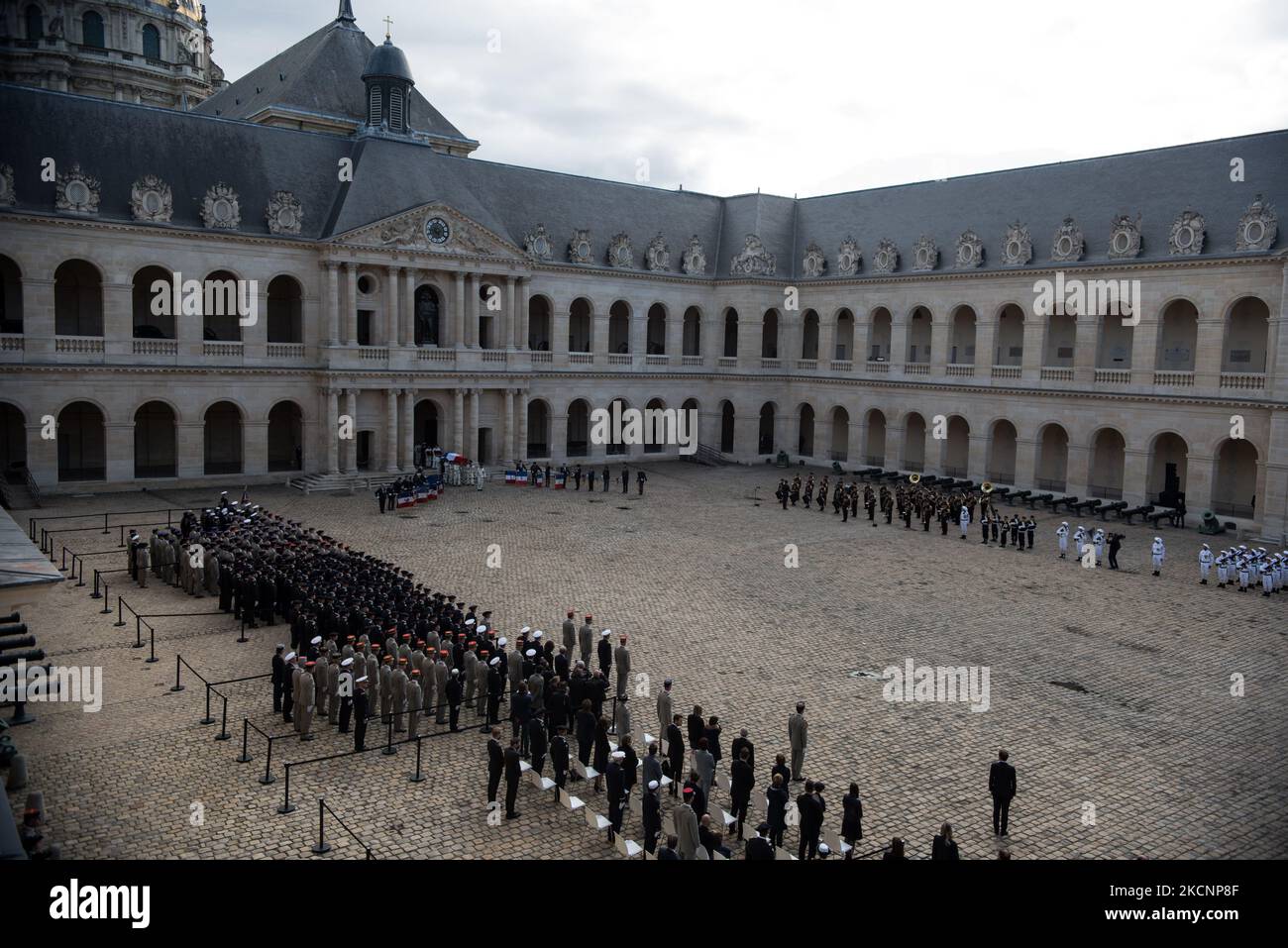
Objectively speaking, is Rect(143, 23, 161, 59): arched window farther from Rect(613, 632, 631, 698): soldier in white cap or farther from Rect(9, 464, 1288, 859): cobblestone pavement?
Rect(613, 632, 631, 698): soldier in white cap

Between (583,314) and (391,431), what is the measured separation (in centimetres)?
1672

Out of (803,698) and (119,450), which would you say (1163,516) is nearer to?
(803,698)

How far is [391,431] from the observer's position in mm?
50469

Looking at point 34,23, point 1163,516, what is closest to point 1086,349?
point 1163,516

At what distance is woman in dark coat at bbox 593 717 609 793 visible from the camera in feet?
57.1

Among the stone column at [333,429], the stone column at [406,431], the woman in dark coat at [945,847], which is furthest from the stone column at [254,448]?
the woman in dark coat at [945,847]

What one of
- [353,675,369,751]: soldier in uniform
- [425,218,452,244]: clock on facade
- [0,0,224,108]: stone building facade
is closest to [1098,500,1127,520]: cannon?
[425,218,452,244]: clock on facade

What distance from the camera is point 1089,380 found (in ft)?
159

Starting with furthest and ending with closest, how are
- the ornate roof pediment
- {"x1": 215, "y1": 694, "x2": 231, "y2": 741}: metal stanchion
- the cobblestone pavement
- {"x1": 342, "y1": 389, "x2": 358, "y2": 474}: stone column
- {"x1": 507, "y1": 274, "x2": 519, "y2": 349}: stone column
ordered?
{"x1": 507, "y1": 274, "x2": 519, "y2": 349}: stone column
the ornate roof pediment
{"x1": 342, "y1": 389, "x2": 358, "y2": 474}: stone column
{"x1": 215, "y1": 694, "x2": 231, "y2": 741}: metal stanchion
the cobblestone pavement

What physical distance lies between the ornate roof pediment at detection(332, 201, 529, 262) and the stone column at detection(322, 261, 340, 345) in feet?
4.99

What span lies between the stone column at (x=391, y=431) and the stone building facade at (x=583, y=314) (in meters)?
0.15

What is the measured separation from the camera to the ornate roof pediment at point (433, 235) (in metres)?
49.2

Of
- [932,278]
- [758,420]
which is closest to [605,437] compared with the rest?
[758,420]

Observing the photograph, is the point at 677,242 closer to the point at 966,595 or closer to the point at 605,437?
Answer: the point at 605,437
